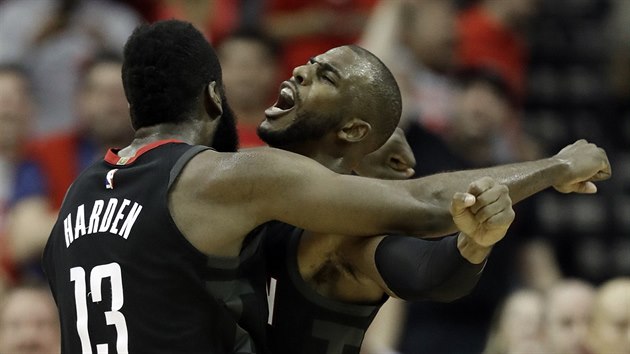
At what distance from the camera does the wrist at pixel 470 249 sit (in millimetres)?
3654

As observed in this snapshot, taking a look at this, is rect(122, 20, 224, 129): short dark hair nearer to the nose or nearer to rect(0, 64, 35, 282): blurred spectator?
the nose

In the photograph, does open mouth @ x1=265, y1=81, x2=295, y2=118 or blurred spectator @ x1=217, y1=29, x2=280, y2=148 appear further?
blurred spectator @ x1=217, y1=29, x2=280, y2=148

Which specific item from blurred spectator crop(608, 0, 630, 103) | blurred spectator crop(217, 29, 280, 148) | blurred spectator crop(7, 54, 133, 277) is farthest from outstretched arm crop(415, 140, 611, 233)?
blurred spectator crop(608, 0, 630, 103)

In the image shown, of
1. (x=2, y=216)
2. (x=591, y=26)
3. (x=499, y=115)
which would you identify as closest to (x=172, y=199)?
(x=2, y=216)

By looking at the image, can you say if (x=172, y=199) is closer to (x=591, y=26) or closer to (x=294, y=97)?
(x=294, y=97)

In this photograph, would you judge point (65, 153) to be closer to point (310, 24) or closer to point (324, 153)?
point (310, 24)

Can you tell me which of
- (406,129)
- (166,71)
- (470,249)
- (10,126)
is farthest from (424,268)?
(10,126)

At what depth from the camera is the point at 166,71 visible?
3.96 m

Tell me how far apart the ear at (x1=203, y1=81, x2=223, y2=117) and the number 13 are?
1.92ft

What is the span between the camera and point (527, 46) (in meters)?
11.0

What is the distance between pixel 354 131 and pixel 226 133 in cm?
42

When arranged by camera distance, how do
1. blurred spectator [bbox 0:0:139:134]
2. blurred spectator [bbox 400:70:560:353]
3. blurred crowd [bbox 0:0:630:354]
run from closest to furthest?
blurred crowd [bbox 0:0:630:354] → blurred spectator [bbox 400:70:560:353] → blurred spectator [bbox 0:0:139:134]

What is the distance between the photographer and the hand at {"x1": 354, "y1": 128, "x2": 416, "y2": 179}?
448 cm

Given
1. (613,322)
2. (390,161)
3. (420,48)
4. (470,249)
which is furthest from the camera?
(420,48)
